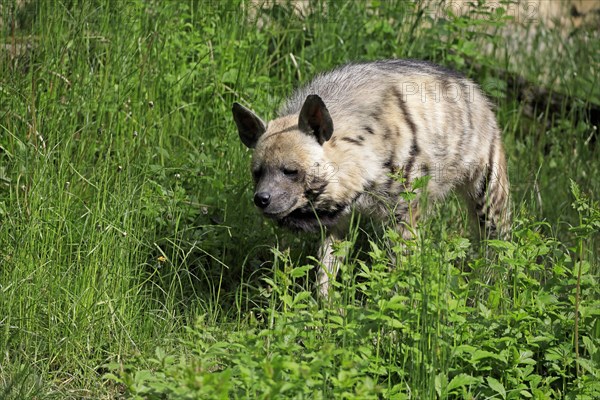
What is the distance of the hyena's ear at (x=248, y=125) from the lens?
5.24 meters

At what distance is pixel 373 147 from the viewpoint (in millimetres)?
5266

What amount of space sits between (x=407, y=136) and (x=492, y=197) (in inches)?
31.8

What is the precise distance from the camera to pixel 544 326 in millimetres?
4172

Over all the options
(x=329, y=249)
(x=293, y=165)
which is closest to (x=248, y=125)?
(x=293, y=165)

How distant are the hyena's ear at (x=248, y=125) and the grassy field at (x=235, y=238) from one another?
41 cm

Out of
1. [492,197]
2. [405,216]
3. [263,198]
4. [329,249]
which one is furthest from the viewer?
[492,197]

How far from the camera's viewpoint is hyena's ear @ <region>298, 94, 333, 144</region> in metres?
4.99

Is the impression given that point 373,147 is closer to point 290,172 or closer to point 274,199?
point 290,172

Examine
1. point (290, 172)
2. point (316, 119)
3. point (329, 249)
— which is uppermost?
point (316, 119)

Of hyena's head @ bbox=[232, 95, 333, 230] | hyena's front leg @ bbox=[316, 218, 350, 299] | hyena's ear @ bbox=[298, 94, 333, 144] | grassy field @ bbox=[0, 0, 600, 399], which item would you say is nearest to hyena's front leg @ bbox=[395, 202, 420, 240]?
grassy field @ bbox=[0, 0, 600, 399]

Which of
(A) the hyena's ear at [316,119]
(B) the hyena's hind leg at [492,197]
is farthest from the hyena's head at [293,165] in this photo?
(B) the hyena's hind leg at [492,197]

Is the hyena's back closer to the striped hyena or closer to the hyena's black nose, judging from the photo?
the striped hyena

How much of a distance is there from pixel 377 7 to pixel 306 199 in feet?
7.95

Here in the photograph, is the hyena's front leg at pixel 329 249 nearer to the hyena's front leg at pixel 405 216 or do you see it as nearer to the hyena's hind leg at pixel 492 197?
the hyena's front leg at pixel 405 216
